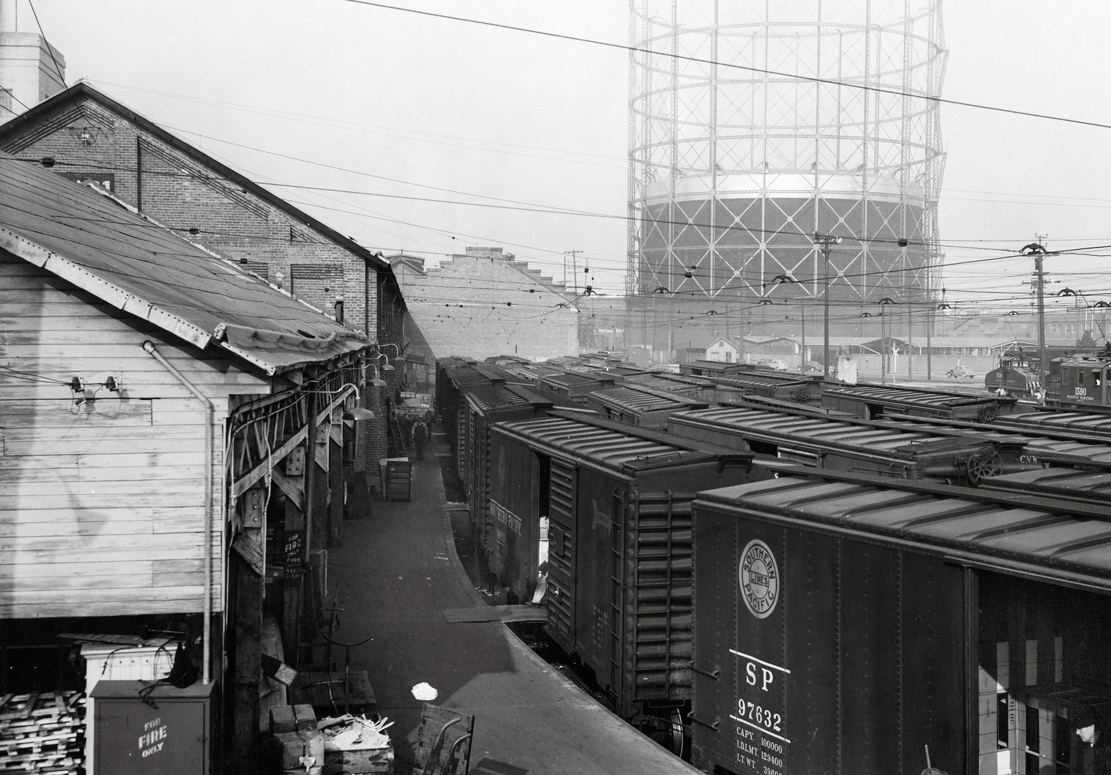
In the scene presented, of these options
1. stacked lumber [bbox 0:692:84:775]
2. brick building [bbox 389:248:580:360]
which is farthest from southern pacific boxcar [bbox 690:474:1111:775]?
brick building [bbox 389:248:580:360]

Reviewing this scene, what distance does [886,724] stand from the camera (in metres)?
7.96

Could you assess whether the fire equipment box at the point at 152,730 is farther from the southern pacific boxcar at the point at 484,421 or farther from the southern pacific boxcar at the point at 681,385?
the southern pacific boxcar at the point at 681,385

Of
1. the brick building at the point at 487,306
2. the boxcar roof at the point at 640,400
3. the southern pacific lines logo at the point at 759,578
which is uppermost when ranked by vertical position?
the brick building at the point at 487,306

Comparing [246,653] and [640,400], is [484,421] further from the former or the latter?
[246,653]

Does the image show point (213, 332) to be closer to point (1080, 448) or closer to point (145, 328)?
point (145, 328)

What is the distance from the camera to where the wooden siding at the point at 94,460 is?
31.7 ft

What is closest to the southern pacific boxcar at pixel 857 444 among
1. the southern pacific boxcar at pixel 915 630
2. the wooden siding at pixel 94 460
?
the southern pacific boxcar at pixel 915 630

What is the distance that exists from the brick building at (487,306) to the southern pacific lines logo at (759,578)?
5705 cm

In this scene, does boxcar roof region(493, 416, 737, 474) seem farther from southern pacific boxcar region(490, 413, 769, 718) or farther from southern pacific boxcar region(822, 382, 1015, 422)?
southern pacific boxcar region(822, 382, 1015, 422)

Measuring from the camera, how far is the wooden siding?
9.67 metres

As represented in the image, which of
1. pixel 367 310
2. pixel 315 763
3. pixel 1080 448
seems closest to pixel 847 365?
pixel 367 310

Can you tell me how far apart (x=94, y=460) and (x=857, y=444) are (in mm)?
9616

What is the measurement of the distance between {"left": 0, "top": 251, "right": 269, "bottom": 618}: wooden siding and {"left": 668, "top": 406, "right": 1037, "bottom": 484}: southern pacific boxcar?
7.63 metres

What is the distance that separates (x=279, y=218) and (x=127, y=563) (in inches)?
849
